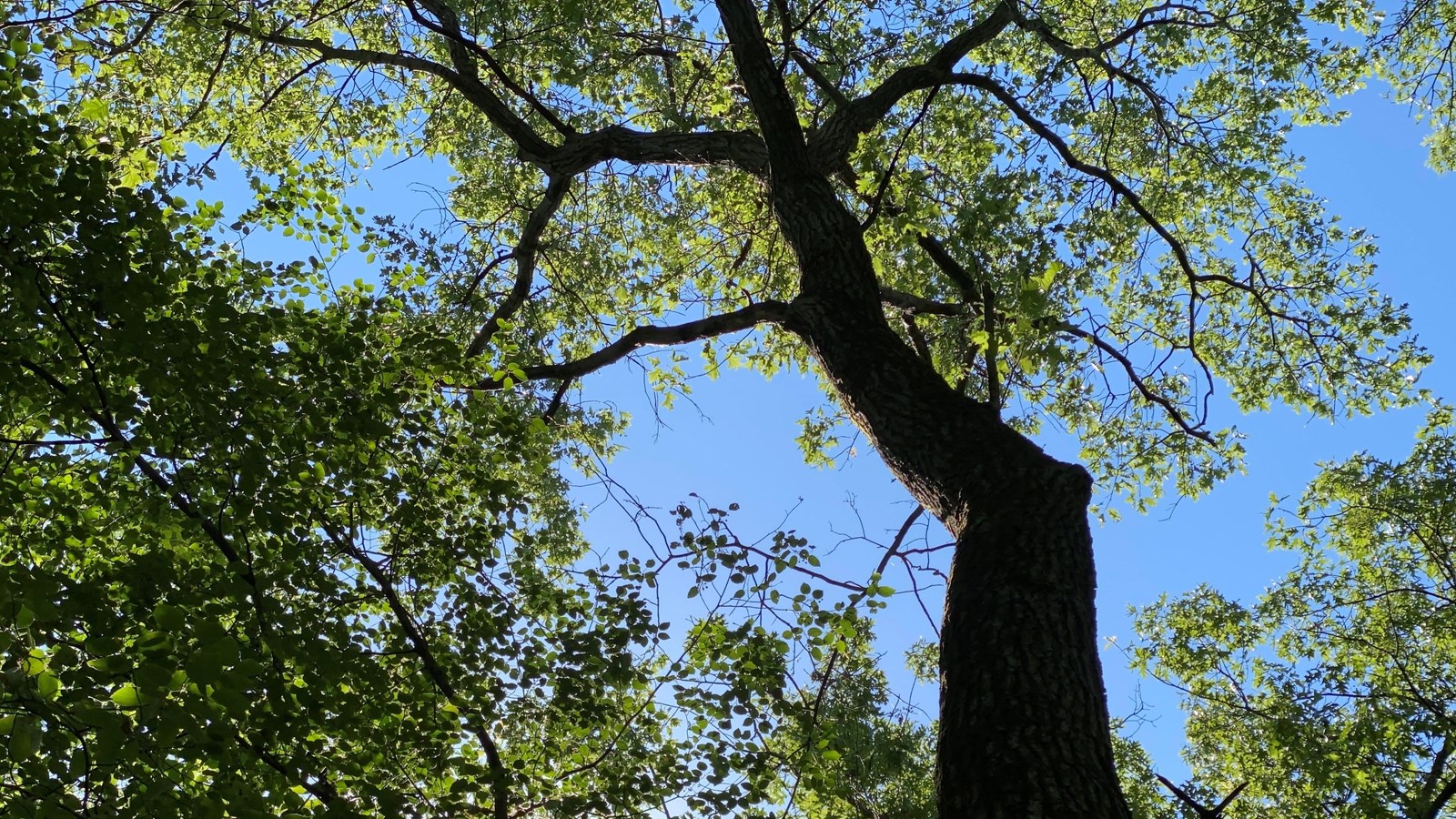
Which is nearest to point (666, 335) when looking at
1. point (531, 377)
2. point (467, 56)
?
point (531, 377)

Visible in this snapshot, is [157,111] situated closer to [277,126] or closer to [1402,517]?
[277,126]

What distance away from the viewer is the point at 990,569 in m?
3.42

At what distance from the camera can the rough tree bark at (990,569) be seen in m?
2.84

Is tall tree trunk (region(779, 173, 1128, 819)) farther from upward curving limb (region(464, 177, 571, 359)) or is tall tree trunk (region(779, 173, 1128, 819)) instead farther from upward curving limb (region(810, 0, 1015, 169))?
upward curving limb (region(464, 177, 571, 359))

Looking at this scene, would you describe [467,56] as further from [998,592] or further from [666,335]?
[998,592]

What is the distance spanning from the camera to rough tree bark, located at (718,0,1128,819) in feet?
9.31

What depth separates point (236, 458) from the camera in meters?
4.22

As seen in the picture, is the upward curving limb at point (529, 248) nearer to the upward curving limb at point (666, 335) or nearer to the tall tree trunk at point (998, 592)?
the upward curving limb at point (666, 335)

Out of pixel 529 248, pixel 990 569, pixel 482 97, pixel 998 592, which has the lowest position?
pixel 998 592

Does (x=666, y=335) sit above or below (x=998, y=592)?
above

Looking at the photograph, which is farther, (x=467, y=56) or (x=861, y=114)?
(x=467, y=56)

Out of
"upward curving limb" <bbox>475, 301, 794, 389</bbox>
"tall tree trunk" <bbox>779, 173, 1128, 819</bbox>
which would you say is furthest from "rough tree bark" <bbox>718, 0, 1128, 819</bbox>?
"upward curving limb" <bbox>475, 301, 794, 389</bbox>

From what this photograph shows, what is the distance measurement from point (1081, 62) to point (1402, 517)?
7275 mm

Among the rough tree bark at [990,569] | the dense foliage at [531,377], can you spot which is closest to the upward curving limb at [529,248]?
the dense foliage at [531,377]
